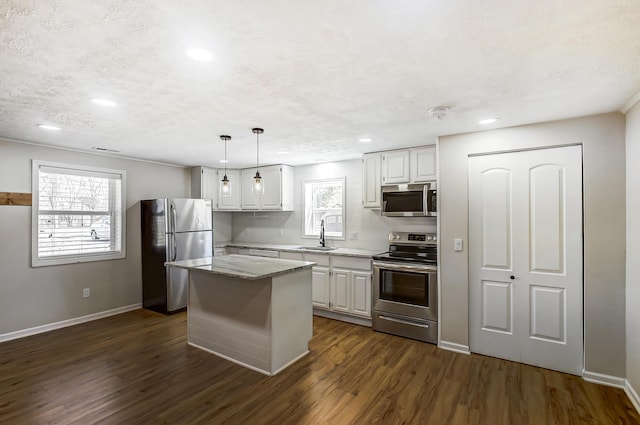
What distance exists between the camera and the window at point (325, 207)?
16.8ft

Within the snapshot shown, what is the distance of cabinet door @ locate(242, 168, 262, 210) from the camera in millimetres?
5660

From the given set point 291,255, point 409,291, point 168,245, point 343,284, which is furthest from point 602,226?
point 168,245

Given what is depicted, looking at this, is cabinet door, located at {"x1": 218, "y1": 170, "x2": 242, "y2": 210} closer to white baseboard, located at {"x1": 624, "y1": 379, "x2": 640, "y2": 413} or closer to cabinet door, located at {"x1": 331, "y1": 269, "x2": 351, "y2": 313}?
cabinet door, located at {"x1": 331, "y1": 269, "x2": 351, "y2": 313}

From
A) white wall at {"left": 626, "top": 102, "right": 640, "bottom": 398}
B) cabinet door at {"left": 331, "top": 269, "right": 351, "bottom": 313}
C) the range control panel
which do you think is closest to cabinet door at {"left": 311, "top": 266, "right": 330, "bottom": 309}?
cabinet door at {"left": 331, "top": 269, "right": 351, "bottom": 313}

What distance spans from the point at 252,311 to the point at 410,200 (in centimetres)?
227

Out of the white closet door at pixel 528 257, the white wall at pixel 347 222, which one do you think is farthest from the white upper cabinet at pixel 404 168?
the white closet door at pixel 528 257

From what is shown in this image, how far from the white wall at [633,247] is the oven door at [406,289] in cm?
155

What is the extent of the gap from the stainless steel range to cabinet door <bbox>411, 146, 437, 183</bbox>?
0.78m

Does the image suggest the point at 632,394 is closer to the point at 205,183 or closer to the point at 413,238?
the point at 413,238

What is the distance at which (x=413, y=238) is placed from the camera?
13.9ft

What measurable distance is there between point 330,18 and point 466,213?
8.52ft

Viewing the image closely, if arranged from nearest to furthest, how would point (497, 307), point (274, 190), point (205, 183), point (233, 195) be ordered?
point (497, 307), point (274, 190), point (205, 183), point (233, 195)

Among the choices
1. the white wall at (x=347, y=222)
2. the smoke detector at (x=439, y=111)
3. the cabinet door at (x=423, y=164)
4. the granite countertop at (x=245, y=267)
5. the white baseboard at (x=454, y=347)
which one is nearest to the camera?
the smoke detector at (x=439, y=111)

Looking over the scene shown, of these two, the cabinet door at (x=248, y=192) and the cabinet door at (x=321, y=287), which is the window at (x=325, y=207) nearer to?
the cabinet door at (x=321, y=287)
